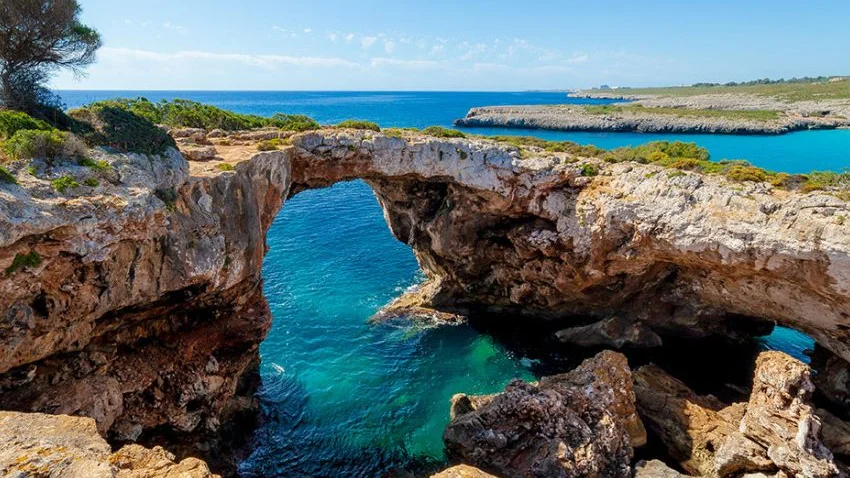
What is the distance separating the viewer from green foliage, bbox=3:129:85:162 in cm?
1302

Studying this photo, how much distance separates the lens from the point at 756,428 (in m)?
17.5

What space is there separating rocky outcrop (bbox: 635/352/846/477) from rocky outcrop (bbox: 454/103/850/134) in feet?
305

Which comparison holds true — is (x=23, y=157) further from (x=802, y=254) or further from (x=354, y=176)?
(x=802, y=254)

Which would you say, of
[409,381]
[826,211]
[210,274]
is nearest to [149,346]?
[210,274]

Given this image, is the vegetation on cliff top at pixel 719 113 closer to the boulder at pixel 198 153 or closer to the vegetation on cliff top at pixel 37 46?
the boulder at pixel 198 153

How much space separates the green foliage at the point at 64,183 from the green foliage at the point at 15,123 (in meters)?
2.69


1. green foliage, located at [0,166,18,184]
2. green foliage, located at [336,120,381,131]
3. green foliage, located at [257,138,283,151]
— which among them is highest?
green foliage, located at [336,120,381,131]

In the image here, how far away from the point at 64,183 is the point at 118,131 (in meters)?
4.30

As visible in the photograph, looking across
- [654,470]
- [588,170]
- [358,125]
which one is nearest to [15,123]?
[358,125]

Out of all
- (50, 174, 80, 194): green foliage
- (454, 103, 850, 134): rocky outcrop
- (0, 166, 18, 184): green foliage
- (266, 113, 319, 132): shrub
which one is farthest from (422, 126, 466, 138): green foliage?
(454, 103, 850, 134): rocky outcrop

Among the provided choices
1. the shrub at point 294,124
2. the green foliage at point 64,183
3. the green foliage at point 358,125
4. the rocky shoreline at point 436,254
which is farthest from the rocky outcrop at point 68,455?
the green foliage at point 358,125

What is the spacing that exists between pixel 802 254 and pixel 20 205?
87.7 feet

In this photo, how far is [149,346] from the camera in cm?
1742

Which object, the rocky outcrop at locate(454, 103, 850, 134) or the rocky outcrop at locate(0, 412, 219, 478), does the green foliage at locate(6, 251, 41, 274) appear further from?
the rocky outcrop at locate(454, 103, 850, 134)
